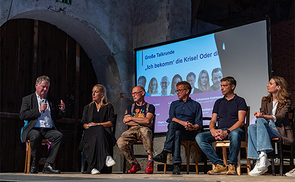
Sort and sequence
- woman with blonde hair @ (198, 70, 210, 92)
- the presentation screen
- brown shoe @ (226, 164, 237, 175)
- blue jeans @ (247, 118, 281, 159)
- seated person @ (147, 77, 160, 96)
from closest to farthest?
blue jeans @ (247, 118, 281, 159), brown shoe @ (226, 164, 237, 175), the presentation screen, woman with blonde hair @ (198, 70, 210, 92), seated person @ (147, 77, 160, 96)

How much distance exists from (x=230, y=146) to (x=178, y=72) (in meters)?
2.34

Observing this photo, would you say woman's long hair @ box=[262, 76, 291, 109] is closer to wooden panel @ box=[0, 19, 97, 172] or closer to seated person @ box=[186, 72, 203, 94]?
seated person @ box=[186, 72, 203, 94]

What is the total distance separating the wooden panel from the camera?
5184 millimetres

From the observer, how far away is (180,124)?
3838 millimetres

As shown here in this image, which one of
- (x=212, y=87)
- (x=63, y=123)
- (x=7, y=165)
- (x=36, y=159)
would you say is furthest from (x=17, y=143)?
(x=212, y=87)

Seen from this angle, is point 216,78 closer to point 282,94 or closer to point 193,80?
point 193,80

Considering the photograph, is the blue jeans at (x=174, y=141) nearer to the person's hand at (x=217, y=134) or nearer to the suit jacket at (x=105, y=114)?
the person's hand at (x=217, y=134)

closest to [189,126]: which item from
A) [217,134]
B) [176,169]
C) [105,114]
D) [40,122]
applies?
[217,134]

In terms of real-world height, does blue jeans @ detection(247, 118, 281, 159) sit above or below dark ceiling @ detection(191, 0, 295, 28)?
below

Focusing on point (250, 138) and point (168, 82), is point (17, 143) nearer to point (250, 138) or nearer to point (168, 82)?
point (168, 82)

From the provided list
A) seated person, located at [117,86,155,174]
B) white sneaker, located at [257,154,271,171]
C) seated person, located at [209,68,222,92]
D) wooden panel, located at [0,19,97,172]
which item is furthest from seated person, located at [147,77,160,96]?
white sneaker, located at [257,154,271,171]

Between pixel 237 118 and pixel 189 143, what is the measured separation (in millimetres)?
620

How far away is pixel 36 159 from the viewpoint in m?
3.85

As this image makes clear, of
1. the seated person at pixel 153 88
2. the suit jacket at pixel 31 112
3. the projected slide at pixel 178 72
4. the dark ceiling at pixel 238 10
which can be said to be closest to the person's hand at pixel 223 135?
the projected slide at pixel 178 72
